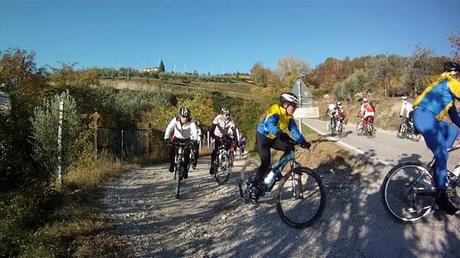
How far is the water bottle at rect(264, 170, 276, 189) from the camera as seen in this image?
7449 millimetres

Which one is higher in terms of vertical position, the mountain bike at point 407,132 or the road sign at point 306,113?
the road sign at point 306,113

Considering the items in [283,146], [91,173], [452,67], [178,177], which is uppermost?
[452,67]

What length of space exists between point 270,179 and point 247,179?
0.83 metres

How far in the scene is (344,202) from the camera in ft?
25.4

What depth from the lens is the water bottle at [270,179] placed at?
24.4 feet

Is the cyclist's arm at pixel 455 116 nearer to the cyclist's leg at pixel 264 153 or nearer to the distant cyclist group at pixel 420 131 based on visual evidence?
the distant cyclist group at pixel 420 131

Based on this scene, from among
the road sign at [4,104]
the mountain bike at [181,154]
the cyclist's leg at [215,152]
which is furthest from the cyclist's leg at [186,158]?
the road sign at [4,104]

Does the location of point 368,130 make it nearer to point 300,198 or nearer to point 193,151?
point 193,151

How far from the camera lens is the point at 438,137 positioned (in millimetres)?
5812

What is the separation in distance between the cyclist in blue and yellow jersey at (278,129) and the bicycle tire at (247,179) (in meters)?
0.61

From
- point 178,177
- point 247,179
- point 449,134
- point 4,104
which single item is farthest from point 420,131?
point 4,104

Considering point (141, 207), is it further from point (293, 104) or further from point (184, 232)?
point (293, 104)

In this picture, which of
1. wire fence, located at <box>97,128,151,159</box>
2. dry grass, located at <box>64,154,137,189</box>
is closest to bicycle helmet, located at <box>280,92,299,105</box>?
Result: dry grass, located at <box>64,154,137,189</box>

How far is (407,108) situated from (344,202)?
49.2 feet
